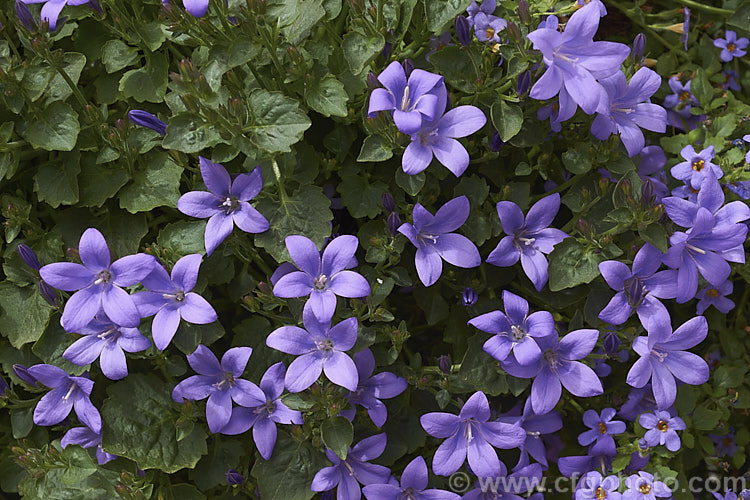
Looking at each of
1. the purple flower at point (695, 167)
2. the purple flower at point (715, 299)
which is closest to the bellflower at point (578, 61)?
the purple flower at point (695, 167)

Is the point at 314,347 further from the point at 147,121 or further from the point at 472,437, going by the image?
the point at 147,121

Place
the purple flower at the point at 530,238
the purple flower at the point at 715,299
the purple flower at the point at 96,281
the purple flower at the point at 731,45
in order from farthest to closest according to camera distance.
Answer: the purple flower at the point at 731,45 → the purple flower at the point at 715,299 → the purple flower at the point at 530,238 → the purple flower at the point at 96,281

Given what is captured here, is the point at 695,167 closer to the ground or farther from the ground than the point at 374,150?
closer to the ground

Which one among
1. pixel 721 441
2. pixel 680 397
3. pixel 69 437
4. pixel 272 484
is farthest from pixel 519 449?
pixel 69 437

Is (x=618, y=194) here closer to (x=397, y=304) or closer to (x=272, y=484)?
(x=397, y=304)

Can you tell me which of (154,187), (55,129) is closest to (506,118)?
(154,187)

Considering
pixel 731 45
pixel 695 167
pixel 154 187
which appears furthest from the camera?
pixel 731 45

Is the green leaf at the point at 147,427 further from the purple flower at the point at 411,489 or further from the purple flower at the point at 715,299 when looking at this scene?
the purple flower at the point at 715,299
